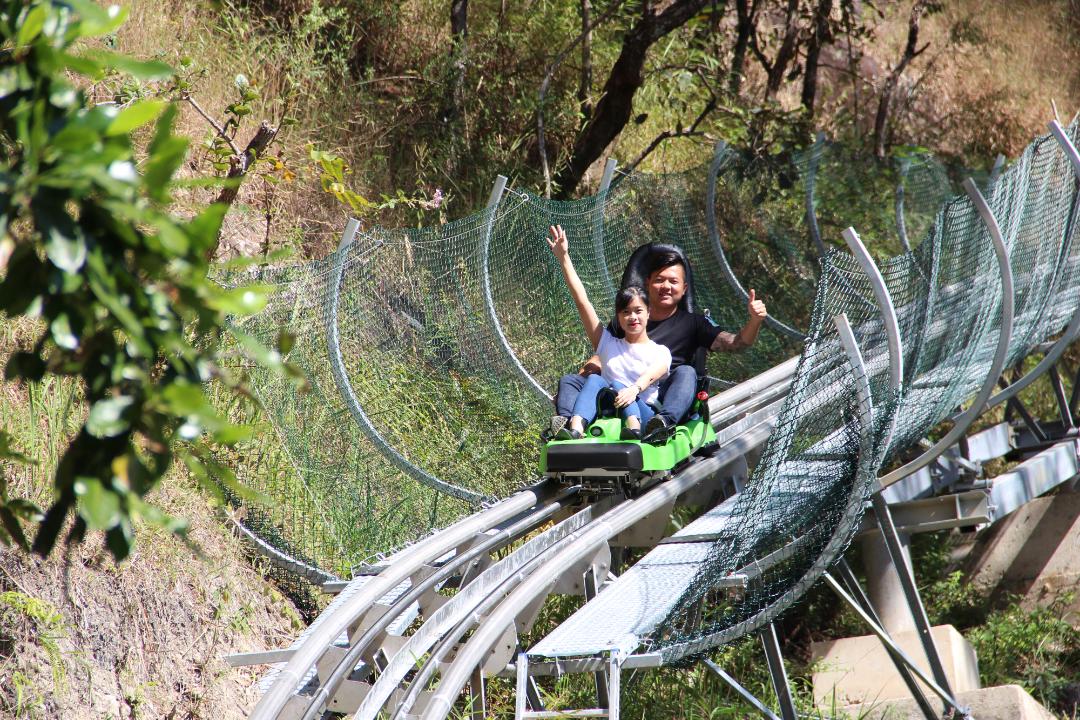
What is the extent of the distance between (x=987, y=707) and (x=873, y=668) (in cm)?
86

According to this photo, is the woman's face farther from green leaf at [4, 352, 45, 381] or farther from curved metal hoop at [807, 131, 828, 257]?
green leaf at [4, 352, 45, 381]

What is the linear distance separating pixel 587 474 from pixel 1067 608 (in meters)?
4.92

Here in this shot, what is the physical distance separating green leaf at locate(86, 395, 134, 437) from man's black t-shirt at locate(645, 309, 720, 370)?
441 cm

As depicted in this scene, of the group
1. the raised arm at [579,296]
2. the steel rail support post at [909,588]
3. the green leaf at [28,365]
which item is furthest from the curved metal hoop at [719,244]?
the green leaf at [28,365]

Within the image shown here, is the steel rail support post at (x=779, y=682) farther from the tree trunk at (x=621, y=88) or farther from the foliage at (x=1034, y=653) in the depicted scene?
the tree trunk at (x=621, y=88)

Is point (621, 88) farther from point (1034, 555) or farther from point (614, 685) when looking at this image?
point (614, 685)

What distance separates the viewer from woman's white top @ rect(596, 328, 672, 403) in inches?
219

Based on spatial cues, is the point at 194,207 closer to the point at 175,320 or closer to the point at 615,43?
the point at 615,43

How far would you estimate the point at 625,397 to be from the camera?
17.3 ft

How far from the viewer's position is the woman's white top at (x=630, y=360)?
5.57 m

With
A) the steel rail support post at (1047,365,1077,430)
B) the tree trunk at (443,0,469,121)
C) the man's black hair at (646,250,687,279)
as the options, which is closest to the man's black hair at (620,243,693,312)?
the man's black hair at (646,250,687,279)

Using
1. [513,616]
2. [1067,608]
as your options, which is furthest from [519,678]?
[1067,608]

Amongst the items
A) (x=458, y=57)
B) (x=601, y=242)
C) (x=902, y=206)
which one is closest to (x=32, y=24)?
(x=601, y=242)

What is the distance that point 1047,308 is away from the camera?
21.0 ft
